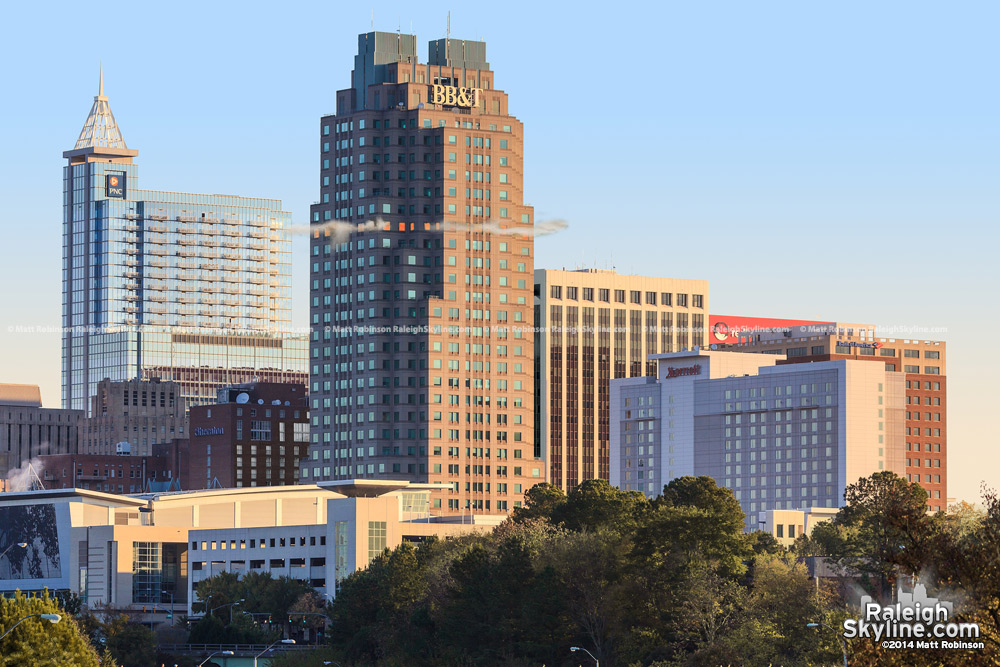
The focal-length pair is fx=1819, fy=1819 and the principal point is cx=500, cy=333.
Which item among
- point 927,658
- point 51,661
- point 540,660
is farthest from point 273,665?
point 927,658

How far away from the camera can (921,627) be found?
68375 millimetres

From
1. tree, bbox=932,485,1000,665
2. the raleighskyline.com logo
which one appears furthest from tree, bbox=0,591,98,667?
tree, bbox=932,485,1000,665

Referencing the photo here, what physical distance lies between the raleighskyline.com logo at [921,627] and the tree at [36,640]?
58.5 meters

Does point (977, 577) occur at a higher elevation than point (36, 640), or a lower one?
higher

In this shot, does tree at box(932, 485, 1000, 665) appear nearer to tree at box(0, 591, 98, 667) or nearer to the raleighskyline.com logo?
the raleighskyline.com logo

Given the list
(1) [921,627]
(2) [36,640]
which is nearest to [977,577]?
(1) [921,627]

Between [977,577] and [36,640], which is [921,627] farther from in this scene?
[36,640]

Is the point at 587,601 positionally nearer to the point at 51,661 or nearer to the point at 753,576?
the point at 753,576

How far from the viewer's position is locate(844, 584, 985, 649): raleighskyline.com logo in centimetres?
6488

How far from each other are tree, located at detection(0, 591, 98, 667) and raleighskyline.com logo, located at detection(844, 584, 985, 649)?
58475mm

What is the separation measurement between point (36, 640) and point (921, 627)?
66.0 m

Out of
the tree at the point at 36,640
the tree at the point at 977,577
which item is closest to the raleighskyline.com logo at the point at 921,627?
the tree at the point at 977,577

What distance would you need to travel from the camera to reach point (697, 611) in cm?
15650

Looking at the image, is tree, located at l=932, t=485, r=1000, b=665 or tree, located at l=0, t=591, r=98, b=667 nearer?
tree, located at l=932, t=485, r=1000, b=665
